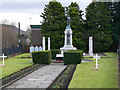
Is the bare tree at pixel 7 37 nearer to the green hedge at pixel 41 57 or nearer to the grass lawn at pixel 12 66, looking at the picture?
the grass lawn at pixel 12 66

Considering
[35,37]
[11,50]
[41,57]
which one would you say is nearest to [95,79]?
[41,57]

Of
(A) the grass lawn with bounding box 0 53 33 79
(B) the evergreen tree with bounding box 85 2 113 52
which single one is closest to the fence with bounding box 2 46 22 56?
(A) the grass lawn with bounding box 0 53 33 79

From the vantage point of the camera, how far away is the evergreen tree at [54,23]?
37.7m

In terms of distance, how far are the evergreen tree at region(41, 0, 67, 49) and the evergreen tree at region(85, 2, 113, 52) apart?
4808 mm

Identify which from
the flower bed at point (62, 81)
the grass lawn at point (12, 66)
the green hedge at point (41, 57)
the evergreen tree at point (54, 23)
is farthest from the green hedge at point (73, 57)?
the evergreen tree at point (54, 23)

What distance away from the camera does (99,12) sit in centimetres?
3853

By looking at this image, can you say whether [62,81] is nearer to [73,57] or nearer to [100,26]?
[73,57]

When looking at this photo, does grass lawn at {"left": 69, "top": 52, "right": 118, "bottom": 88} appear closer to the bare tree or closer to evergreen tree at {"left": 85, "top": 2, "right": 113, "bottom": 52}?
evergreen tree at {"left": 85, "top": 2, "right": 113, "bottom": 52}

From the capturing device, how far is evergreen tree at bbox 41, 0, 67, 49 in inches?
1484

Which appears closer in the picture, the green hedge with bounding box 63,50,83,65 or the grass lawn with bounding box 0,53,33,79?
the grass lawn with bounding box 0,53,33,79

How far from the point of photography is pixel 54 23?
39.5m

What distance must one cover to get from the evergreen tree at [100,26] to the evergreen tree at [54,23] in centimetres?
481

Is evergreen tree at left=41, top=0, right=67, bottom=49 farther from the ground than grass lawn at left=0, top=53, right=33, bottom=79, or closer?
farther from the ground

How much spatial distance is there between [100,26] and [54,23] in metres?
8.32
